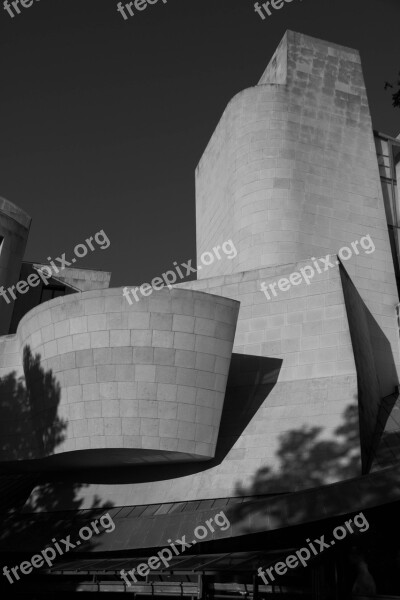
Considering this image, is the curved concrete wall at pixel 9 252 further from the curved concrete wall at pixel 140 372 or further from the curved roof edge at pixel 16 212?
the curved concrete wall at pixel 140 372

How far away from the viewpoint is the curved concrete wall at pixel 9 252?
32.1 meters

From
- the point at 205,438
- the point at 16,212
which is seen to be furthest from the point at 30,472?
the point at 16,212

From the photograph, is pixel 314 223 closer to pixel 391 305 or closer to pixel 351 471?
pixel 391 305

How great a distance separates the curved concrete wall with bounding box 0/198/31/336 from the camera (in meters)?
32.1

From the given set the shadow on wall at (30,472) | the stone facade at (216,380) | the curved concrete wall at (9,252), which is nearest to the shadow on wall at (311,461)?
the stone facade at (216,380)

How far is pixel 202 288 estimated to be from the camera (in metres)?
24.7

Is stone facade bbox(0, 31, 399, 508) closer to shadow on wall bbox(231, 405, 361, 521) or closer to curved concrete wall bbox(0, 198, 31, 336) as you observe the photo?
shadow on wall bbox(231, 405, 361, 521)

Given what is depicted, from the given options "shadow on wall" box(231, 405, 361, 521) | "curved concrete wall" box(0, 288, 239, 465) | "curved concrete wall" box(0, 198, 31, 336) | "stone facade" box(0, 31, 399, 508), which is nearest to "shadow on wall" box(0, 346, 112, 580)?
"curved concrete wall" box(0, 288, 239, 465)

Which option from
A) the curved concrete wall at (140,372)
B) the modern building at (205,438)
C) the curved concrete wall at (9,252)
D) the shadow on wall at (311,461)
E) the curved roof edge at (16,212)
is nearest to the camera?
the modern building at (205,438)

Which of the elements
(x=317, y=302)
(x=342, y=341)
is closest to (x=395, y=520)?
(x=342, y=341)

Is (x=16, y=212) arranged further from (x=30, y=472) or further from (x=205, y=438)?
(x=205, y=438)

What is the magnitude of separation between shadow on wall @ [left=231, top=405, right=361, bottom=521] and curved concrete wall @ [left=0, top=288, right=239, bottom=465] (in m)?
2.00

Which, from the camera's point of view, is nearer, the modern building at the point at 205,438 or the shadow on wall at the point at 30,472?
the modern building at the point at 205,438

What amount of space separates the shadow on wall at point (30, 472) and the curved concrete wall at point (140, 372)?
531mm
